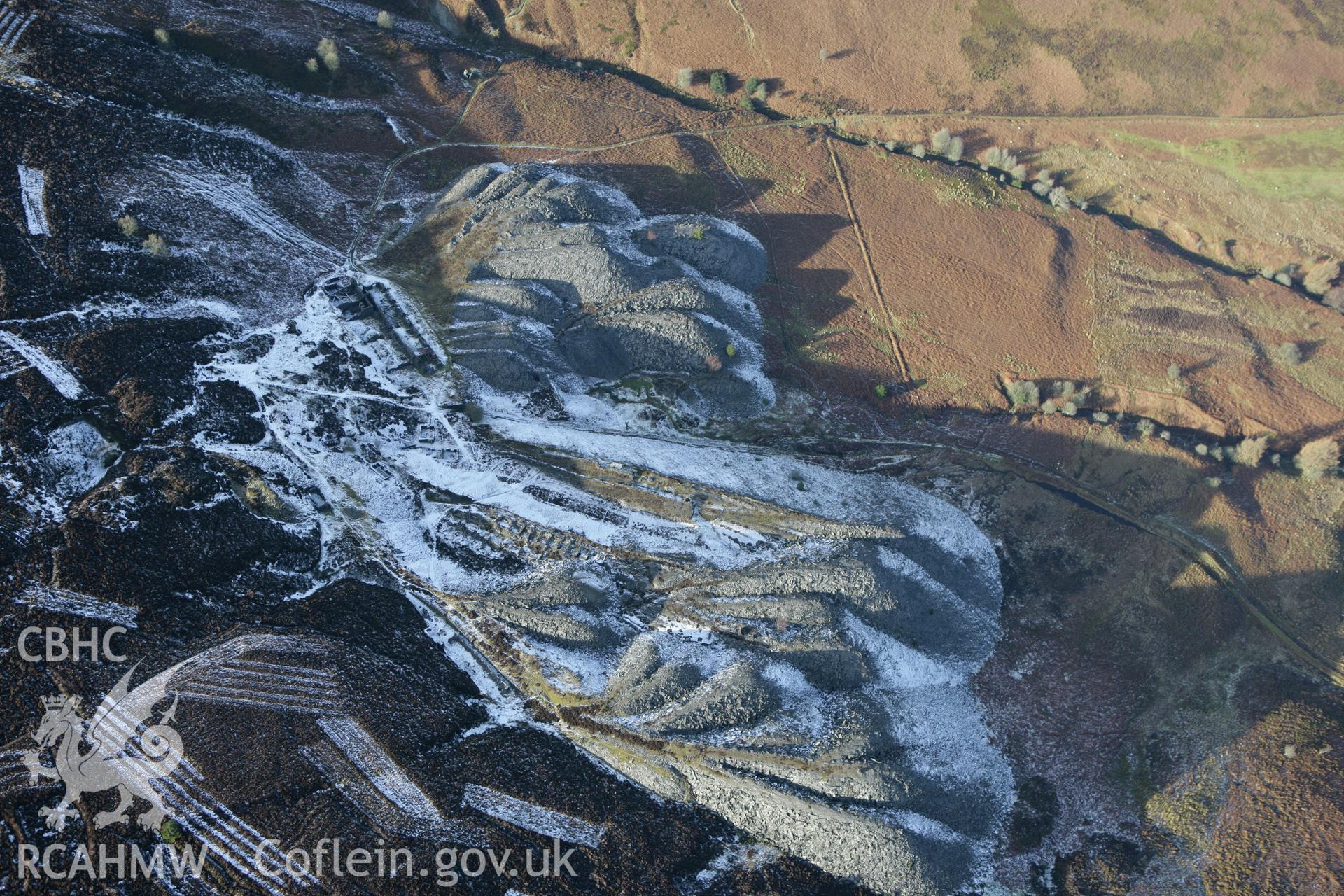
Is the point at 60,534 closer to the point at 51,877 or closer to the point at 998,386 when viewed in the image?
the point at 51,877

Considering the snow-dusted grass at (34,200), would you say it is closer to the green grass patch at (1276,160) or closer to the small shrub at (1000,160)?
the small shrub at (1000,160)

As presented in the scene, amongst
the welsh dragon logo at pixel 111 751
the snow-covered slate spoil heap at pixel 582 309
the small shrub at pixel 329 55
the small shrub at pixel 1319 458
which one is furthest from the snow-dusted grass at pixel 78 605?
the small shrub at pixel 1319 458

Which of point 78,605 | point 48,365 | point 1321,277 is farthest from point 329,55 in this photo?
point 1321,277

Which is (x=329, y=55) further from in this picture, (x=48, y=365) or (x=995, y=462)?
(x=995, y=462)

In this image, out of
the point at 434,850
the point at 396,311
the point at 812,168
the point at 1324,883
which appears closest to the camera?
the point at 434,850

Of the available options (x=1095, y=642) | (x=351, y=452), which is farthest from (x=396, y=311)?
(x=1095, y=642)
